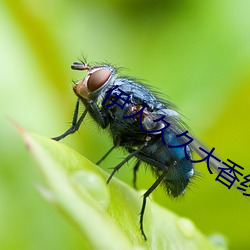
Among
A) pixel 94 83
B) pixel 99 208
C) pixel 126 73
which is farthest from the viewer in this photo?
pixel 126 73

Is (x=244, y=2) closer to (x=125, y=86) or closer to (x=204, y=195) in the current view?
(x=204, y=195)

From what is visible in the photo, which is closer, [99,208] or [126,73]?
[99,208]

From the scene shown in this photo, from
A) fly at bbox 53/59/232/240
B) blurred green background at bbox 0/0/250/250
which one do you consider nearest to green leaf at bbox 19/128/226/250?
fly at bbox 53/59/232/240

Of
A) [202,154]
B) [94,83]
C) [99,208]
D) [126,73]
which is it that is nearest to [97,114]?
[94,83]

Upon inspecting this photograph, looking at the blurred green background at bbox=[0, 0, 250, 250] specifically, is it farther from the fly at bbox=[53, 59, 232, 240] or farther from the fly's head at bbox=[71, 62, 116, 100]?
the fly's head at bbox=[71, 62, 116, 100]

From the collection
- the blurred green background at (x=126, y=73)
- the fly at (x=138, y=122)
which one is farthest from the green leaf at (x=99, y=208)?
the blurred green background at (x=126, y=73)

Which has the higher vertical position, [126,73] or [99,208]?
[99,208]

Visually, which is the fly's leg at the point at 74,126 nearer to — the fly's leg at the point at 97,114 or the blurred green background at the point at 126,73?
the fly's leg at the point at 97,114

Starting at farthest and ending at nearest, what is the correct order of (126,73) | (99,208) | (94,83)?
(126,73)
(94,83)
(99,208)

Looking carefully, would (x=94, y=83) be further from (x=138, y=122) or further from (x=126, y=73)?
(x=126, y=73)
